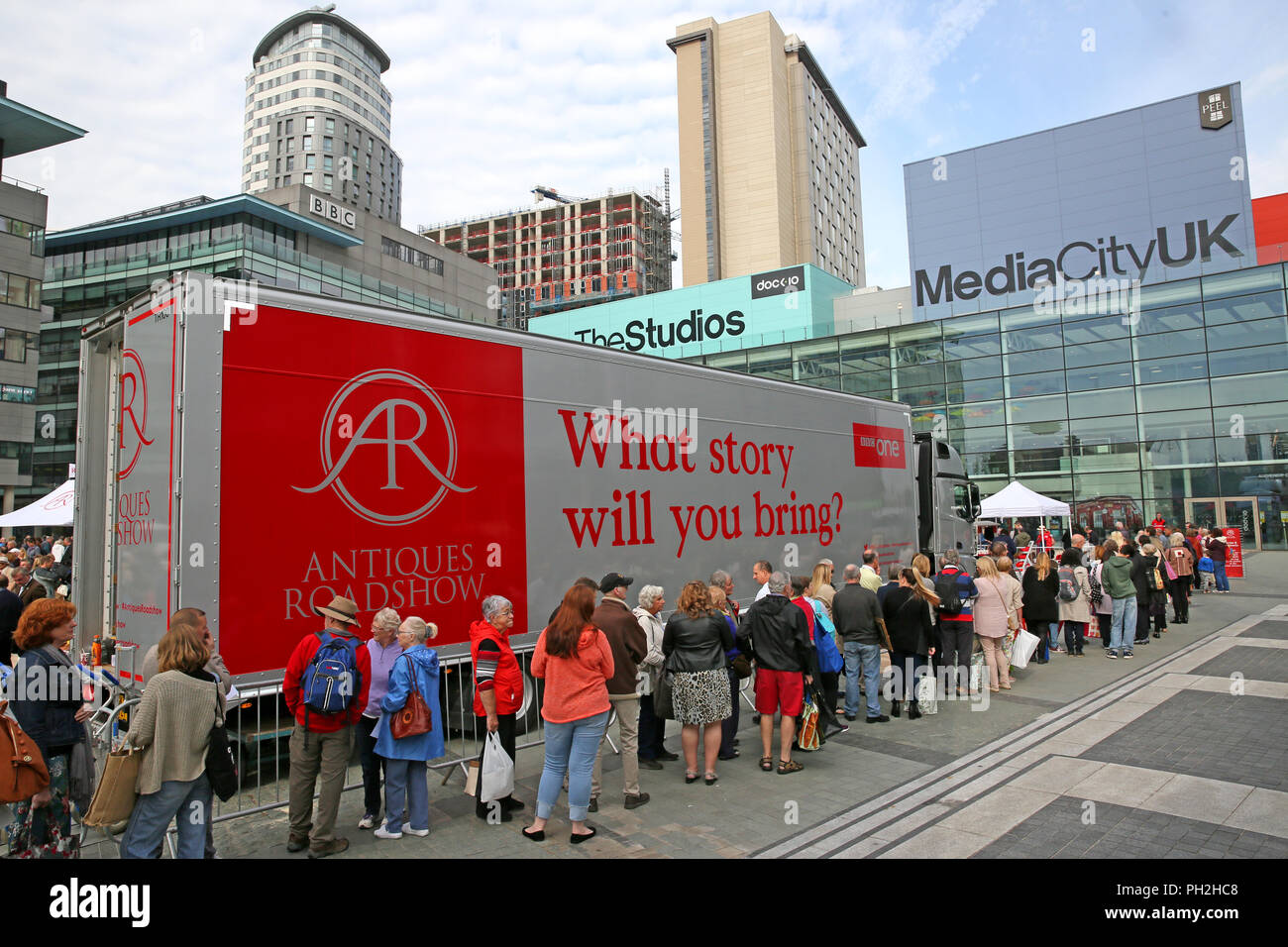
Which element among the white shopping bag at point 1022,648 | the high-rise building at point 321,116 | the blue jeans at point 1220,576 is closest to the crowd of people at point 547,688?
the white shopping bag at point 1022,648

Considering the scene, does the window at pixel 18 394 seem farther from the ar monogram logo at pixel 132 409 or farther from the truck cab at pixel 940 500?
the truck cab at pixel 940 500

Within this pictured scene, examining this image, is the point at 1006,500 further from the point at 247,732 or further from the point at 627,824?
the point at 247,732

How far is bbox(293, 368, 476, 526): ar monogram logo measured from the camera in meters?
5.78

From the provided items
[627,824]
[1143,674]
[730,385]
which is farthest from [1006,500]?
[627,824]

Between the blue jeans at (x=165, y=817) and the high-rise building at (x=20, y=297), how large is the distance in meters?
49.9

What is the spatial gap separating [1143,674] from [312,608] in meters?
10.0

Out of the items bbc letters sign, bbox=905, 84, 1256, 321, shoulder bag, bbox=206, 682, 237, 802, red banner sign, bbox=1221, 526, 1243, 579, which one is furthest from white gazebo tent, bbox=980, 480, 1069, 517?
shoulder bag, bbox=206, 682, 237, 802

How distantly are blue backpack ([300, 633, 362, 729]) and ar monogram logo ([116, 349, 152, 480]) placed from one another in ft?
7.40

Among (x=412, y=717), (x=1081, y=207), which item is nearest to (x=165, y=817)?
(x=412, y=717)

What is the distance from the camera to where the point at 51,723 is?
415 cm

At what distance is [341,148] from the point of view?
98438mm

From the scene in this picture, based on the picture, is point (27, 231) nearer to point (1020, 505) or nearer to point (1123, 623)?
point (1020, 505)

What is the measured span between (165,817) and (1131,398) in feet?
106
